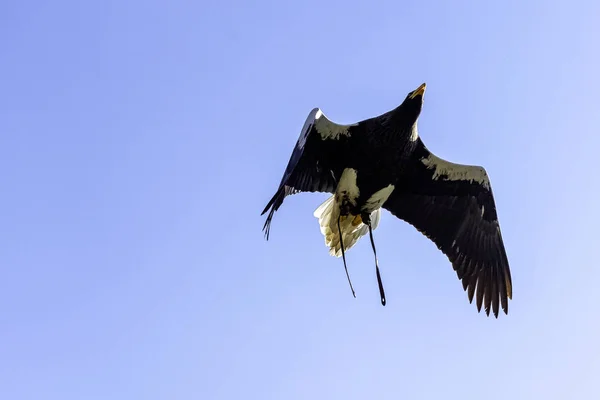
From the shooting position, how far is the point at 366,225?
10.7 meters

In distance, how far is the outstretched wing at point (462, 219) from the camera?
34.9 ft

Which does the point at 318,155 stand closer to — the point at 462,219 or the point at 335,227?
the point at 335,227

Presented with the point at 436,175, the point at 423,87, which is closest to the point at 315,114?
the point at 423,87

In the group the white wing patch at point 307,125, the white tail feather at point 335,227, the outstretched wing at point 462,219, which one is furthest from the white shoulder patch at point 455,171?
the white wing patch at point 307,125

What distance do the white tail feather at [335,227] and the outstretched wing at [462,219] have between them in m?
0.40

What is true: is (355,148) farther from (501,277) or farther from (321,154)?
(501,277)

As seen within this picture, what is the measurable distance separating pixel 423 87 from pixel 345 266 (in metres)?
2.23

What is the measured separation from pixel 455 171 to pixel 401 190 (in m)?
0.71

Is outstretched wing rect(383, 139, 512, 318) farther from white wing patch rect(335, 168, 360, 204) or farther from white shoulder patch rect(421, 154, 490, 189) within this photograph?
white wing patch rect(335, 168, 360, 204)

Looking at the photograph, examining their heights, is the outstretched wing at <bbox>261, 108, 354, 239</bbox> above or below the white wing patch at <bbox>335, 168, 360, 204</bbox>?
above

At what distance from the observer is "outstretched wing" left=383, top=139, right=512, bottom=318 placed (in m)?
10.6

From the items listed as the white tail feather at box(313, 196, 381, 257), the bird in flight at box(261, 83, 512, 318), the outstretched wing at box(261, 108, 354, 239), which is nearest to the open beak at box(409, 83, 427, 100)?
the bird in flight at box(261, 83, 512, 318)

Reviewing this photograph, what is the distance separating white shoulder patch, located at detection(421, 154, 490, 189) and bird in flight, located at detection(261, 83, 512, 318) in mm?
12

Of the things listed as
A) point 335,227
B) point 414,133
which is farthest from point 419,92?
point 335,227
